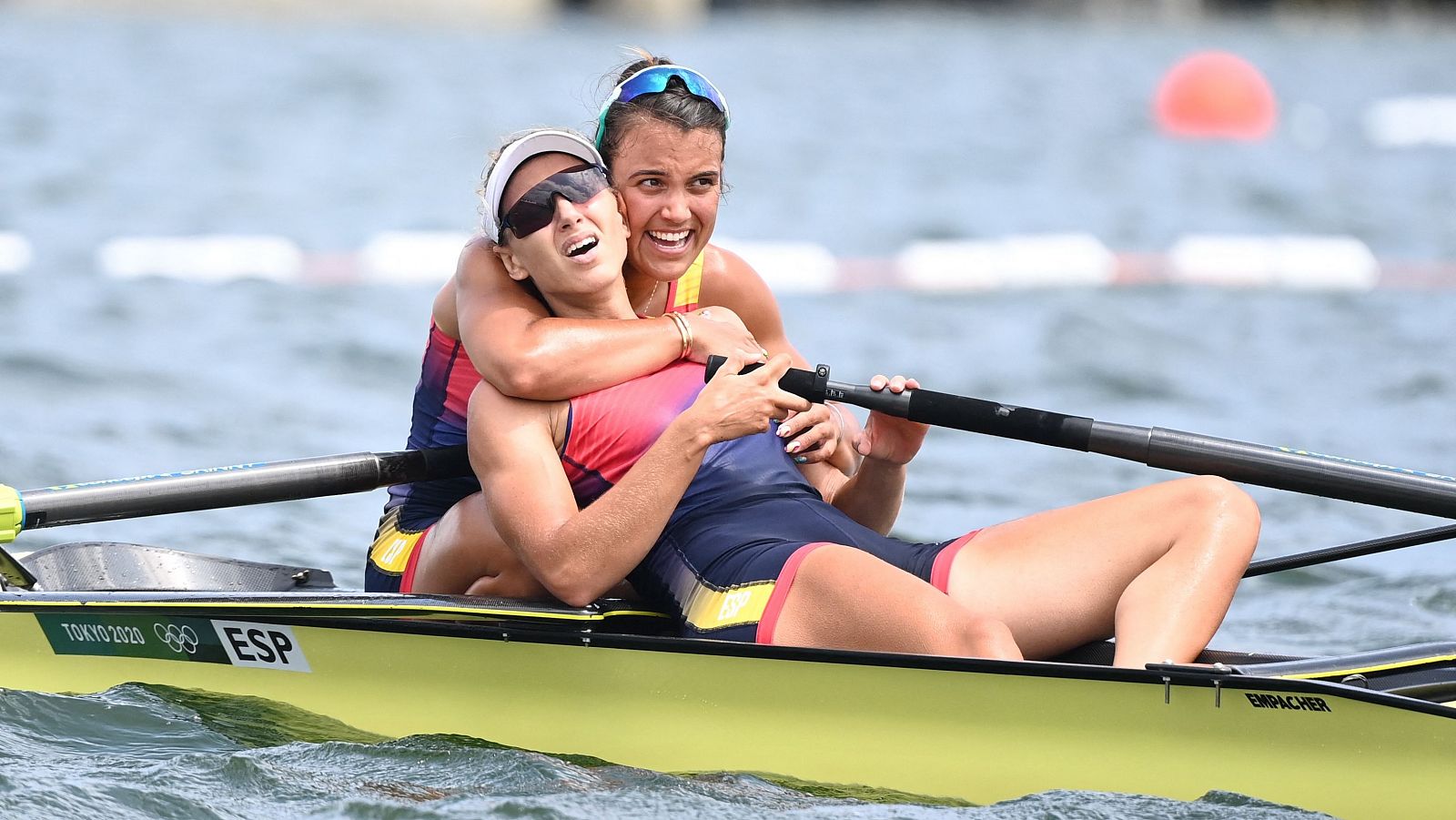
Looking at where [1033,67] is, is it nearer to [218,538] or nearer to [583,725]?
[218,538]

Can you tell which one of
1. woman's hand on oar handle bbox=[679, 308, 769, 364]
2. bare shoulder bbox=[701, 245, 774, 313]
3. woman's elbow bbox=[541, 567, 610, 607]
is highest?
bare shoulder bbox=[701, 245, 774, 313]

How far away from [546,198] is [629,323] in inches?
11.5

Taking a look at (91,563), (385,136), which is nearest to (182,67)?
A: (385,136)

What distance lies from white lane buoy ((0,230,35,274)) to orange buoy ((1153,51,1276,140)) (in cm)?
1336

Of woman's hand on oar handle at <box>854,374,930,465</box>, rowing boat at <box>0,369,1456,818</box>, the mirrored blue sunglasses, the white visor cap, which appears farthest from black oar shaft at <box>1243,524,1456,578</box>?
→ the white visor cap

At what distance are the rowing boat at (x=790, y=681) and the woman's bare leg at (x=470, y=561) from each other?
14cm

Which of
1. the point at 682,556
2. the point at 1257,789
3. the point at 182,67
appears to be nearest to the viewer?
the point at 1257,789

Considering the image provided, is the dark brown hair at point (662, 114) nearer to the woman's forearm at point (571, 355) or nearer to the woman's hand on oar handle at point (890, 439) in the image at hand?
the woman's forearm at point (571, 355)

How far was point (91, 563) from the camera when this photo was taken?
417 cm

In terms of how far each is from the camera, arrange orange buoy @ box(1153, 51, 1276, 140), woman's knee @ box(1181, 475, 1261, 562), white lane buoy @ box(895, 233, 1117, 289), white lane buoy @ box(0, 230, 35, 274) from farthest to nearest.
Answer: orange buoy @ box(1153, 51, 1276, 140) → white lane buoy @ box(895, 233, 1117, 289) → white lane buoy @ box(0, 230, 35, 274) → woman's knee @ box(1181, 475, 1261, 562)

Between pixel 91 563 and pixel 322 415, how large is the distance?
13.6 ft

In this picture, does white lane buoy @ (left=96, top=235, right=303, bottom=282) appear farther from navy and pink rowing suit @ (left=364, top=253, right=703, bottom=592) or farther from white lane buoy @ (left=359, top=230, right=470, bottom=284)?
navy and pink rowing suit @ (left=364, top=253, right=703, bottom=592)

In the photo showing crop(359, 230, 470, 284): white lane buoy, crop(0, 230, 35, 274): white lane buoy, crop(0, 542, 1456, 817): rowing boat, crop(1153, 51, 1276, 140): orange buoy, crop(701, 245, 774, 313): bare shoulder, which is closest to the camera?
crop(0, 542, 1456, 817): rowing boat

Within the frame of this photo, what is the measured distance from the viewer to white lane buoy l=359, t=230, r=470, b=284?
12.7 m
